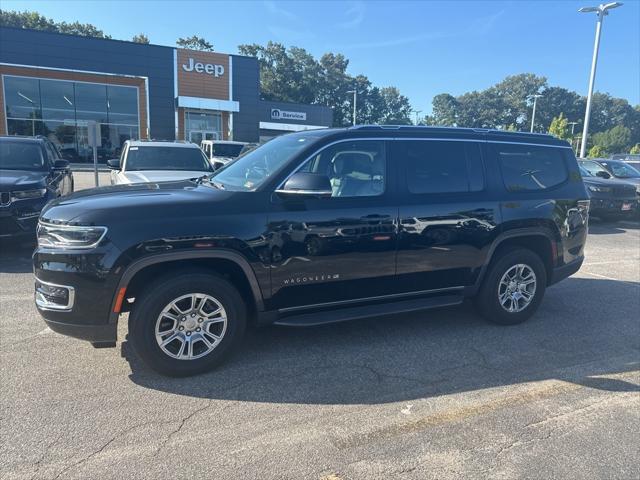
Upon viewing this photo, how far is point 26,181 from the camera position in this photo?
736 centimetres

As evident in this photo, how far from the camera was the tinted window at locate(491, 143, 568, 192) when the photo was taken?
4859mm

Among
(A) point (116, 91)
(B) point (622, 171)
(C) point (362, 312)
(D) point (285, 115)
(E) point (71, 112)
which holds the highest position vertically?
(D) point (285, 115)

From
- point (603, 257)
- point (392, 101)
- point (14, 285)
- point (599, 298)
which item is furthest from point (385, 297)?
point (392, 101)

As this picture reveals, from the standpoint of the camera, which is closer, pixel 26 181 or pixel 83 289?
pixel 83 289

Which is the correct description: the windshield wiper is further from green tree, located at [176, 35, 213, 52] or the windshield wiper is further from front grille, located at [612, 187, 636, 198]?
green tree, located at [176, 35, 213, 52]

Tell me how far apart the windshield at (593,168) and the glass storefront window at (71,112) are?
89.1 ft

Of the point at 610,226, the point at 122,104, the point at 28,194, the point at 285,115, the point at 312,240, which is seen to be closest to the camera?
the point at 312,240

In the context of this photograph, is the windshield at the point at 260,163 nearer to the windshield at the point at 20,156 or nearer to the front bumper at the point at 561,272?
the front bumper at the point at 561,272

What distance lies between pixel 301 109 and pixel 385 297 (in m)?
42.7

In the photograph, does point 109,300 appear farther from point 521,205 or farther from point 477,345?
point 521,205

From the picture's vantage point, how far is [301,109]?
44.9 meters

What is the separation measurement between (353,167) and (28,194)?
5.73 metres

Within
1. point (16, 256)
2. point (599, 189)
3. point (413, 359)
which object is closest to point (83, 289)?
point (413, 359)

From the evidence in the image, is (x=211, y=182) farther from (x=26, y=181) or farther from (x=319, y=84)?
(x=319, y=84)
